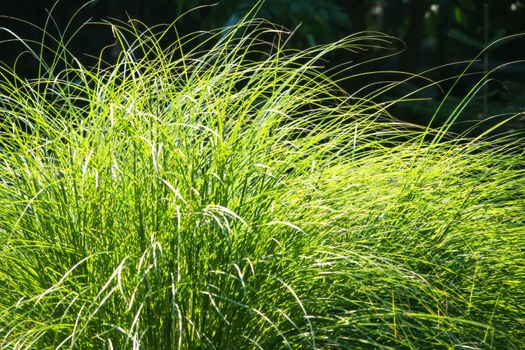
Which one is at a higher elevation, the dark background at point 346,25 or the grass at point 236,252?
the grass at point 236,252

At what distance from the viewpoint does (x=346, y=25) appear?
276 inches

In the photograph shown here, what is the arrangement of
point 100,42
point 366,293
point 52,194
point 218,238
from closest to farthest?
point 366,293, point 218,238, point 52,194, point 100,42

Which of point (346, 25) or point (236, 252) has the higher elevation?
point (236, 252)

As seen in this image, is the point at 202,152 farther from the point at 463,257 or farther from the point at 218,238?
the point at 463,257

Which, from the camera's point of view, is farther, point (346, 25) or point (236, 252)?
point (346, 25)

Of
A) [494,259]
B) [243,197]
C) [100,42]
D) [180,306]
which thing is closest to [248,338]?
[180,306]

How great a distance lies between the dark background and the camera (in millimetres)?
6840

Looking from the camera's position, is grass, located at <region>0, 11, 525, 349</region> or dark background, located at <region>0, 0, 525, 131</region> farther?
dark background, located at <region>0, 0, 525, 131</region>

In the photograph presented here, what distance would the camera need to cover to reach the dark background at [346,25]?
684 centimetres

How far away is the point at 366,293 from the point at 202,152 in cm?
68

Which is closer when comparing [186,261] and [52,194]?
[186,261]

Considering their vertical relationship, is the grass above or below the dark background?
above

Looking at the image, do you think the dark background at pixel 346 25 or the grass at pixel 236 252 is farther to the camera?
the dark background at pixel 346 25

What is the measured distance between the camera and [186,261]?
2.64m
